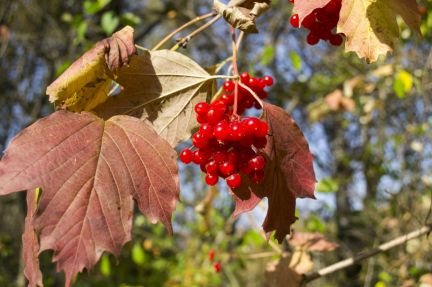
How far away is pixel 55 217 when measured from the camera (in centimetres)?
114

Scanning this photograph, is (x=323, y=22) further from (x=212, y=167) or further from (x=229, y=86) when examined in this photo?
(x=212, y=167)

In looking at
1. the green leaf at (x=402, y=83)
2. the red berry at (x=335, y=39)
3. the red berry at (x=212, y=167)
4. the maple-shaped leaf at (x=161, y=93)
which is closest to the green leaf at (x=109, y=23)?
the green leaf at (x=402, y=83)

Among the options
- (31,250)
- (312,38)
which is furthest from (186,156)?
(312,38)

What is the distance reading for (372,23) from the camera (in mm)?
1322

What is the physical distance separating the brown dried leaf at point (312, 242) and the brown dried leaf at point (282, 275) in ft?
0.48

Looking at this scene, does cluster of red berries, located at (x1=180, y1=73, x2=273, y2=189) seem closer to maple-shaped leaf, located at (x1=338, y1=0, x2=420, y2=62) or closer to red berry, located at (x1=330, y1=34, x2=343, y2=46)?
maple-shaped leaf, located at (x1=338, y1=0, x2=420, y2=62)

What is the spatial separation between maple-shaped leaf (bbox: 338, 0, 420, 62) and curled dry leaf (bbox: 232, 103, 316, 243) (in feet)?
0.96

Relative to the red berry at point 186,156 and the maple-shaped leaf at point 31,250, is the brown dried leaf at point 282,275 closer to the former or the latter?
the red berry at point 186,156

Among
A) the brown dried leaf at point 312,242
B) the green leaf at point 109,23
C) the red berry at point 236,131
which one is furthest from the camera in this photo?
the green leaf at point 109,23

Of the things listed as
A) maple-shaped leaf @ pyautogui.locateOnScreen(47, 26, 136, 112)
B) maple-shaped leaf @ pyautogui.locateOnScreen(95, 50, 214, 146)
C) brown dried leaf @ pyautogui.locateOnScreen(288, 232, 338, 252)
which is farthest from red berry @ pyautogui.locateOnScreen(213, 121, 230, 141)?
brown dried leaf @ pyautogui.locateOnScreen(288, 232, 338, 252)

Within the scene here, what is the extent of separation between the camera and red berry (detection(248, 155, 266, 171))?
128 centimetres

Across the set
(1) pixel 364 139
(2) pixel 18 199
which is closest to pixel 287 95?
(1) pixel 364 139

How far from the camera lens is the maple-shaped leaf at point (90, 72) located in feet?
4.51

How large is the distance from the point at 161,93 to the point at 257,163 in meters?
0.44
